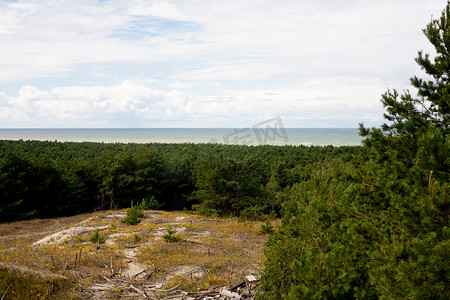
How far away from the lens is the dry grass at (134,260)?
1014cm

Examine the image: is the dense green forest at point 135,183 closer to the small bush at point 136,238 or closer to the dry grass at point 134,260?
the small bush at point 136,238

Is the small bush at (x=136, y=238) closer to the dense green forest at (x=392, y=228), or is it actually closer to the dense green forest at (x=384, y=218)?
the dense green forest at (x=384, y=218)

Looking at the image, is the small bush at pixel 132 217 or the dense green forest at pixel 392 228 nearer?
the dense green forest at pixel 392 228

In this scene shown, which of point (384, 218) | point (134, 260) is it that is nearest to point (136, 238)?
point (134, 260)

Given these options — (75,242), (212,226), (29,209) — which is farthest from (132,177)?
(75,242)

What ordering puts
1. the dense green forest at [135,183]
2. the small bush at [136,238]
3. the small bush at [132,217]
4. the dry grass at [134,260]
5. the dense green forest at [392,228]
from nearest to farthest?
1. the dense green forest at [392,228]
2. the dry grass at [134,260]
3. the small bush at [136,238]
4. the small bush at [132,217]
5. the dense green forest at [135,183]

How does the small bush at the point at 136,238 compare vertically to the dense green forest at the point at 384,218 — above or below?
below

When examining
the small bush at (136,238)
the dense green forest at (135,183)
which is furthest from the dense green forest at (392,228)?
the dense green forest at (135,183)

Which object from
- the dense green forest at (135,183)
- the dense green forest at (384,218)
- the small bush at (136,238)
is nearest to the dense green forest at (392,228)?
the dense green forest at (384,218)

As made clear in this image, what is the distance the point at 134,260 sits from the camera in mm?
13289

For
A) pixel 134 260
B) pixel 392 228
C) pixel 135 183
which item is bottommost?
pixel 134 260

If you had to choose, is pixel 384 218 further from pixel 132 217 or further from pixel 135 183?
pixel 135 183

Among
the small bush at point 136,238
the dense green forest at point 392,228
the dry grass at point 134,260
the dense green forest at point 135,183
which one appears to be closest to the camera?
the dense green forest at point 392,228

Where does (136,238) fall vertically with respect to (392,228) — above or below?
below
